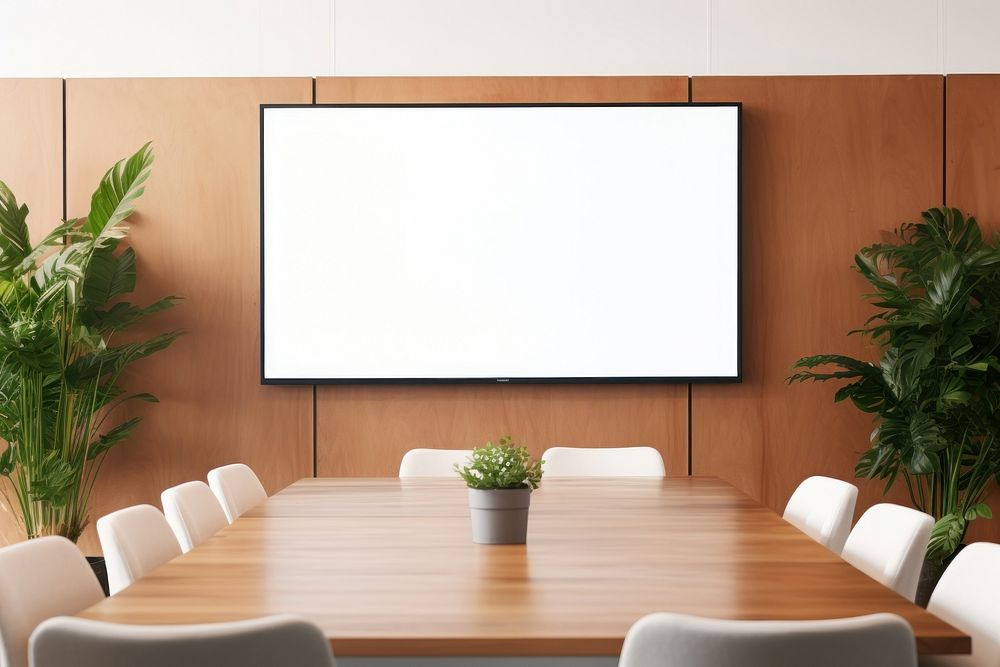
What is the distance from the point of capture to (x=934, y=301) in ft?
14.2

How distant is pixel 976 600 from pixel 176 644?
4.91ft

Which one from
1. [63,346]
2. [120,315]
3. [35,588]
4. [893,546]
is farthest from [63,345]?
[893,546]

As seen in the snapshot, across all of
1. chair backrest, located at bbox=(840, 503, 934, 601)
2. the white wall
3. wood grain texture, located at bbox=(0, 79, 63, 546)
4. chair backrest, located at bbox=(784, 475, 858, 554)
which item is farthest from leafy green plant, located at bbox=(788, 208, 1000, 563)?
wood grain texture, located at bbox=(0, 79, 63, 546)

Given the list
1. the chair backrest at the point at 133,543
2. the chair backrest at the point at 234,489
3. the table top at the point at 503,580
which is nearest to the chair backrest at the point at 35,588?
the chair backrest at the point at 133,543

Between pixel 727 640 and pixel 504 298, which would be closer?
pixel 727 640

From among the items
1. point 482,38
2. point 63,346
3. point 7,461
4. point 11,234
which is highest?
point 482,38

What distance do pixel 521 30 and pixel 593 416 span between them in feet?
7.33

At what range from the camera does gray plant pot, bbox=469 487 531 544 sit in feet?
7.21

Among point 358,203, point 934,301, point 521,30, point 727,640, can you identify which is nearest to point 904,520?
point 727,640

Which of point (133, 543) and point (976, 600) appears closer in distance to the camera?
point (976, 600)

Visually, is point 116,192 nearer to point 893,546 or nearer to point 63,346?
point 63,346

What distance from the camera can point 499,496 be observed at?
2.20 m

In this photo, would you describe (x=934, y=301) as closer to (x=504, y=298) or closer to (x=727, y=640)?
(x=504, y=298)

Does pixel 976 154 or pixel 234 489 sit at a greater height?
pixel 976 154
